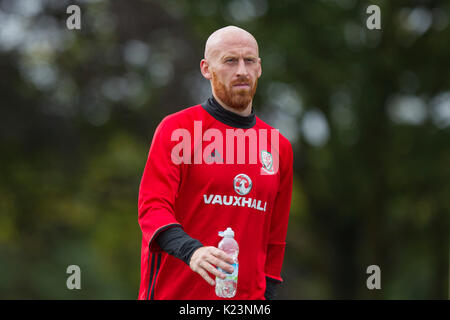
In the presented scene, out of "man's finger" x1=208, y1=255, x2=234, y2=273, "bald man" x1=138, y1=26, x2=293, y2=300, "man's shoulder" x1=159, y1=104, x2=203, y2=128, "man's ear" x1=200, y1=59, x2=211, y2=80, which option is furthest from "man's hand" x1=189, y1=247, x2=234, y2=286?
"man's ear" x1=200, y1=59, x2=211, y2=80

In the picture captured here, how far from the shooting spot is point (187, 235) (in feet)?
12.7

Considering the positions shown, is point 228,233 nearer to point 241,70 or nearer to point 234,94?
point 234,94

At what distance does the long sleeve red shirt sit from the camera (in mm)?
4145

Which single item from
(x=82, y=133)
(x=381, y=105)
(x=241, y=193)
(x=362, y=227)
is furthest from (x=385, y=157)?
(x=241, y=193)

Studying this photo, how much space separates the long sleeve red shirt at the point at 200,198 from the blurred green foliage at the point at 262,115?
456 inches

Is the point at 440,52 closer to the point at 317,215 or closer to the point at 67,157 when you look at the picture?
the point at 317,215

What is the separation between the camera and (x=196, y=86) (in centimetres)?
1623

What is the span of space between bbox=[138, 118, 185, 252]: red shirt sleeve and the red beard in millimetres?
413

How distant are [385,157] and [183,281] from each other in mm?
12922

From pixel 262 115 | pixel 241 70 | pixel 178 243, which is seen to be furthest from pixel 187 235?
pixel 262 115

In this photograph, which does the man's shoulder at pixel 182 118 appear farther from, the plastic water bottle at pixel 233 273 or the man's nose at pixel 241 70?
the plastic water bottle at pixel 233 273

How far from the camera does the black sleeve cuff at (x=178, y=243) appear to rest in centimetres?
373

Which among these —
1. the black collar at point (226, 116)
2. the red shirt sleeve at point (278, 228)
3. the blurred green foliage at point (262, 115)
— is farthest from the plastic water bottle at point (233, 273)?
the blurred green foliage at point (262, 115)

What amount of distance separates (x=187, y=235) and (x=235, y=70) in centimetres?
109
